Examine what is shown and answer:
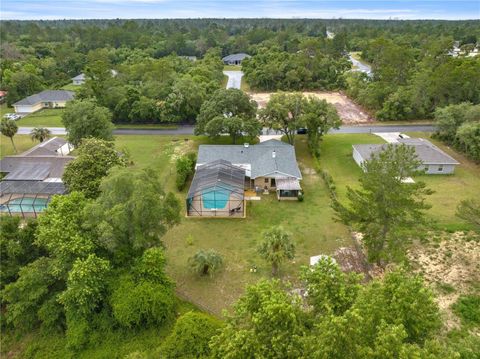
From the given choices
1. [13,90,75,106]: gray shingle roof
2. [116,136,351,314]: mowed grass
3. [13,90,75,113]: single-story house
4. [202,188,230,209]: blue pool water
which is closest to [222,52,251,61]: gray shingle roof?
[13,90,75,113]: single-story house

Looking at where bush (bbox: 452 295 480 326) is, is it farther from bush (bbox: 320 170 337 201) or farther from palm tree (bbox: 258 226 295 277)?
bush (bbox: 320 170 337 201)

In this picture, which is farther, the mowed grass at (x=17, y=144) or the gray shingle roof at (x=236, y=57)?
the gray shingle roof at (x=236, y=57)

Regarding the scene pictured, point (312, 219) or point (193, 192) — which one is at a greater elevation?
point (193, 192)

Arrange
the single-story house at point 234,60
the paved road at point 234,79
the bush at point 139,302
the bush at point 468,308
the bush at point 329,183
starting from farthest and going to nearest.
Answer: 1. the single-story house at point 234,60
2. the paved road at point 234,79
3. the bush at point 329,183
4. the bush at point 468,308
5. the bush at point 139,302

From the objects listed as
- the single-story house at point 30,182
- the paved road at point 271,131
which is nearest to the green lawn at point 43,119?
the paved road at point 271,131

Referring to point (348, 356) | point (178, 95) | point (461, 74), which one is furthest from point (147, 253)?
point (461, 74)

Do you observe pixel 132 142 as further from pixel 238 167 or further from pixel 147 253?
pixel 147 253

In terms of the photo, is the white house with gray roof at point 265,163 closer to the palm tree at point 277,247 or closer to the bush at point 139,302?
the palm tree at point 277,247
